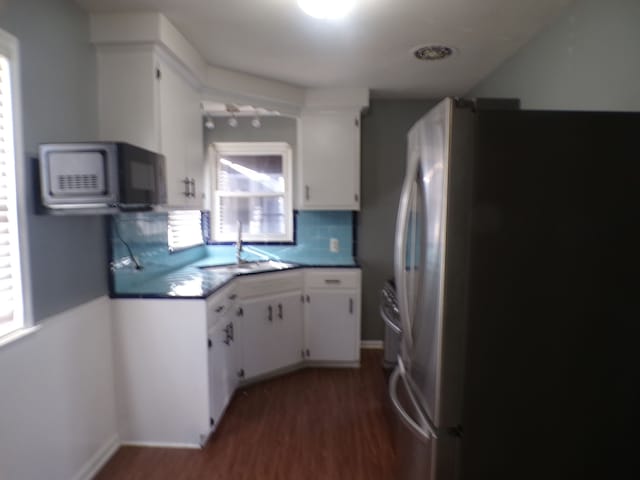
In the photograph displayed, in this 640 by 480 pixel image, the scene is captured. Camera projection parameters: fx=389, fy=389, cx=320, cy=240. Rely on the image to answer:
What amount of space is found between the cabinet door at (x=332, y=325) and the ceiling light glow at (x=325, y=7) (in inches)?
80.2

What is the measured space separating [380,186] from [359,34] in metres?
1.64

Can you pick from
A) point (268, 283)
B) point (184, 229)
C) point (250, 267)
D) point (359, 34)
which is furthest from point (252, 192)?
point (359, 34)

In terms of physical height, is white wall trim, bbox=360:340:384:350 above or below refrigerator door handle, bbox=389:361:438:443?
below

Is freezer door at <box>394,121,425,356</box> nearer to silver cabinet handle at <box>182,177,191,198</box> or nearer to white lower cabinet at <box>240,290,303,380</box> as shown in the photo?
silver cabinet handle at <box>182,177,191,198</box>

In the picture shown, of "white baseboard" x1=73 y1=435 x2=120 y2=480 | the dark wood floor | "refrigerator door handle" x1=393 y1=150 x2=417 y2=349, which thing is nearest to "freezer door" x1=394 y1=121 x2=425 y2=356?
"refrigerator door handle" x1=393 y1=150 x2=417 y2=349

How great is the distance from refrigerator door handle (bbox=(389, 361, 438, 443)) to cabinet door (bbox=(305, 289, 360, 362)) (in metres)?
1.40

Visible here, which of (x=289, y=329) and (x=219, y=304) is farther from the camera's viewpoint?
(x=289, y=329)

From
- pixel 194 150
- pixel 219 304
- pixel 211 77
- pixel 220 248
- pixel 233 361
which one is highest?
pixel 211 77

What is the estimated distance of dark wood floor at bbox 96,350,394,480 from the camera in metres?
2.03

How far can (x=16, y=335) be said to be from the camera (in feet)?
4.96

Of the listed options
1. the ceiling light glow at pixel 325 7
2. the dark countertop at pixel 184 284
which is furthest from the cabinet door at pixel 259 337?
the ceiling light glow at pixel 325 7

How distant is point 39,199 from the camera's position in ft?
5.31

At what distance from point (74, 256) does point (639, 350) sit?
231cm

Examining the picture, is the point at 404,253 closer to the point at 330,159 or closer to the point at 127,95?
the point at 127,95
